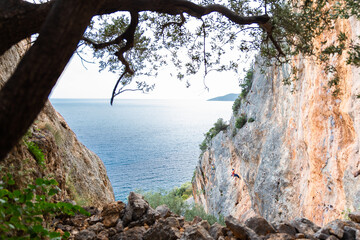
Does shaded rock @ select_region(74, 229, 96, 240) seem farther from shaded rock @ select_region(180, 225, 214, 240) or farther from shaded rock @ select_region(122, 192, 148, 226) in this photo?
shaded rock @ select_region(180, 225, 214, 240)

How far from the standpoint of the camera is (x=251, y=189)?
2400 centimetres

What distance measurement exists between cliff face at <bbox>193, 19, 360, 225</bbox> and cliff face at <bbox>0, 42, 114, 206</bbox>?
6.00 metres

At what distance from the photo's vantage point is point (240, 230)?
4211 millimetres

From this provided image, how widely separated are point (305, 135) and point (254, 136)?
33.0 ft

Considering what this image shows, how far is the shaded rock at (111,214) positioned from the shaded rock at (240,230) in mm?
1955

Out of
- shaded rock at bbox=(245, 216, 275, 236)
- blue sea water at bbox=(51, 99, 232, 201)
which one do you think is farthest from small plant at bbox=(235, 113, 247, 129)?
blue sea water at bbox=(51, 99, 232, 201)

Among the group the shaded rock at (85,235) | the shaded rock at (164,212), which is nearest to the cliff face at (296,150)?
the shaded rock at (164,212)

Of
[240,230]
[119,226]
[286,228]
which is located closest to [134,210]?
[119,226]

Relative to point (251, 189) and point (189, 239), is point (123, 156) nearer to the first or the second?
point (251, 189)

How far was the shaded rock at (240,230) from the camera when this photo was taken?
410 centimetres

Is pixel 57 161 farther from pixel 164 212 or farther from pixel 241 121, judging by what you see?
pixel 241 121

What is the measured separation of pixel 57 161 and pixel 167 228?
2.69 meters

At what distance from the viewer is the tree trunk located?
181 cm

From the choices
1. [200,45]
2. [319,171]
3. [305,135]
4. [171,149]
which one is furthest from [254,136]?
[171,149]
